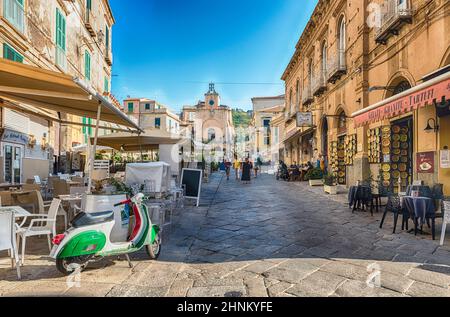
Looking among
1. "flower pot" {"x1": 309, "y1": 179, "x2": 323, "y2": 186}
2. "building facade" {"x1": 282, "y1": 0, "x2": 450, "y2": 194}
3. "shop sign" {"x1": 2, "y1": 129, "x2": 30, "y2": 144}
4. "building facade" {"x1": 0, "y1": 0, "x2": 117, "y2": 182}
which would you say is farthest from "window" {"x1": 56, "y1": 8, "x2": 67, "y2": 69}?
"flower pot" {"x1": 309, "y1": 179, "x2": 323, "y2": 186}

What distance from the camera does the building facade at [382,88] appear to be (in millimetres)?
7320

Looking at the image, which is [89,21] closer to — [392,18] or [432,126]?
[392,18]

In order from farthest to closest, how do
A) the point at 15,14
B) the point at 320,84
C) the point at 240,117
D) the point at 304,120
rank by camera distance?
the point at 240,117 < the point at 304,120 < the point at 320,84 < the point at 15,14

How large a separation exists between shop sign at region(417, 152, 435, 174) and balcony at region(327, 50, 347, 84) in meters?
6.15

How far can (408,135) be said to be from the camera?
9469 mm

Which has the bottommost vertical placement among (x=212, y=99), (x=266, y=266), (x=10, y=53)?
(x=266, y=266)

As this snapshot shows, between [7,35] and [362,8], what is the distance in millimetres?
11364

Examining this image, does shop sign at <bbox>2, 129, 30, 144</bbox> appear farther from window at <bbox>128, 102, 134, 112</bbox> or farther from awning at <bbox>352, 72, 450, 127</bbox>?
window at <bbox>128, 102, 134, 112</bbox>

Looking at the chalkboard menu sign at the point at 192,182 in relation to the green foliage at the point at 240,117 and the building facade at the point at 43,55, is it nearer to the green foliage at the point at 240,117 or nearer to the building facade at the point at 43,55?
the building facade at the point at 43,55

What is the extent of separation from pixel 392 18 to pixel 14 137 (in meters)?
11.9

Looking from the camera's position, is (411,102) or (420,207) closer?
(420,207)

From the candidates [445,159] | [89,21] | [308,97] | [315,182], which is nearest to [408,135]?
[445,159]

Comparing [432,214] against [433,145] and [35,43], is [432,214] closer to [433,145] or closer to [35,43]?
[433,145]

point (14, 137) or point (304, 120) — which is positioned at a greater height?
point (304, 120)
